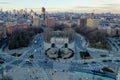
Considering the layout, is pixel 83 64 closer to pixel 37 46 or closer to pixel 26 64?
pixel 26 64

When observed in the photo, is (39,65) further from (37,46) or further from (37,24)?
(37,24)

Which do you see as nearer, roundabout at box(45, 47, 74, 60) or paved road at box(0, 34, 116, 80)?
paved road at box(0, 34, 116, 80)

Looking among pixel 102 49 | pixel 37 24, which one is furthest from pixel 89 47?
pixel 37 24

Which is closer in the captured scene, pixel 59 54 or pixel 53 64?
pixel 53 64

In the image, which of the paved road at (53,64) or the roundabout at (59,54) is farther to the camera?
the roundabout at (59,54)

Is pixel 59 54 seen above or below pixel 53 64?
above

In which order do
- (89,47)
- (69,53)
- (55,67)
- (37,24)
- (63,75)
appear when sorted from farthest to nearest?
(37,24) → (89,47) → (69,53) → (55,67) → (63,75)

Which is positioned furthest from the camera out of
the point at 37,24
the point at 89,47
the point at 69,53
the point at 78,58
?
the point at 37,24

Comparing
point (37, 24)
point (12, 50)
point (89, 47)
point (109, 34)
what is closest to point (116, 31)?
point (109, 34)

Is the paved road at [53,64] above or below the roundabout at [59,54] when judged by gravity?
below

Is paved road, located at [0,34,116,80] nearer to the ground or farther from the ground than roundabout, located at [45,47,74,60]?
nearer to the ground

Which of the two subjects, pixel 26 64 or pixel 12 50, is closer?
pixel 26 64
